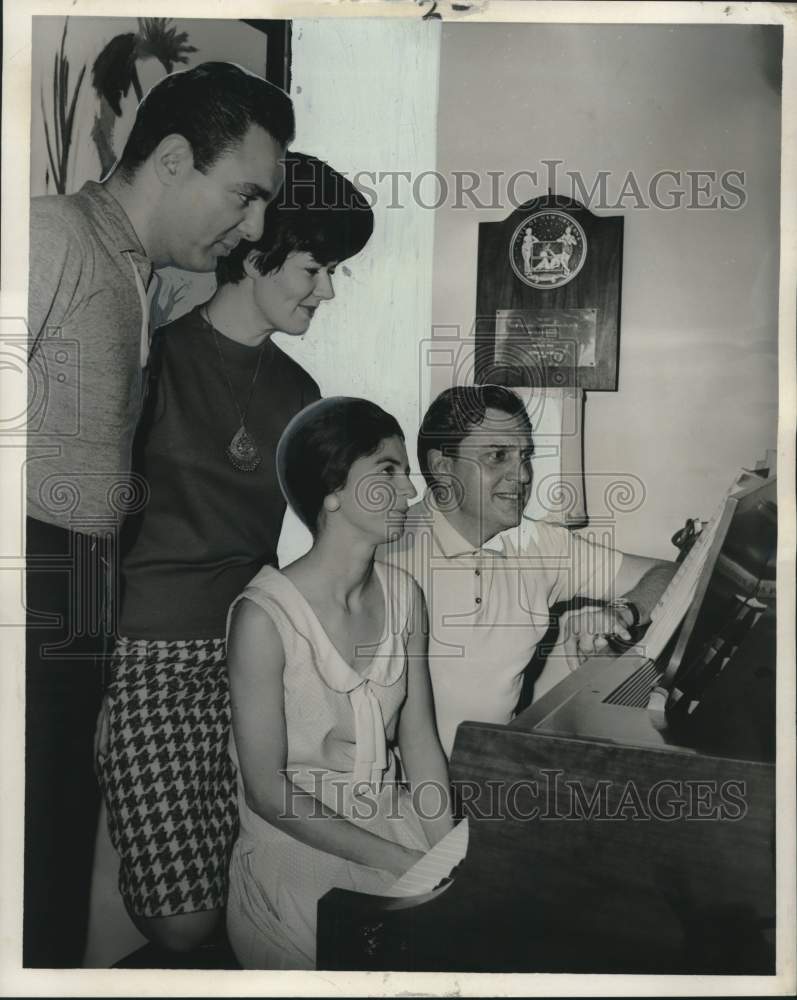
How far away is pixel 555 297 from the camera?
7.16 ft

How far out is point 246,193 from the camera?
7.06 feet

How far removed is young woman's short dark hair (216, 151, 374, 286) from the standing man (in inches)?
1.1

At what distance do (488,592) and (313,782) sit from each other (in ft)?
1.79

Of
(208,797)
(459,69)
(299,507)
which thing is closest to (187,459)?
(299,507)

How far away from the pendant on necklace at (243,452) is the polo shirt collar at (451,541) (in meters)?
0.39

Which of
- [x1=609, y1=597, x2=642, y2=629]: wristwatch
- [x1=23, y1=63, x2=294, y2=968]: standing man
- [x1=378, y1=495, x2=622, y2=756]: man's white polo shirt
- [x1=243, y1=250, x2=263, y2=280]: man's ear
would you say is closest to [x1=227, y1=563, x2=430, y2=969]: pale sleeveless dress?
[x1=378, y1=495, x2=622, y2=756]: man's white polo shirt

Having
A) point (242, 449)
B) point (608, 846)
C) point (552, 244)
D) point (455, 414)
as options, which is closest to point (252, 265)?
point (242, 449)

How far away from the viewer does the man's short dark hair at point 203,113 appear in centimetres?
214

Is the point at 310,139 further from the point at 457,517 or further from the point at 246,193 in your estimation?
the point at 457,517

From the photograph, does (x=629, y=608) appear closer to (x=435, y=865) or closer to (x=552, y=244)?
(x=435, y=865)

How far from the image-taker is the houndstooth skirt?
211 centimetres

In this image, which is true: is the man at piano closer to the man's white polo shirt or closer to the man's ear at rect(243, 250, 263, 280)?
the man's white polo shirt

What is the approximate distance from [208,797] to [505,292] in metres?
1.25

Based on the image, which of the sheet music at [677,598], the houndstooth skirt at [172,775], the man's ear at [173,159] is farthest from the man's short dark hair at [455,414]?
the man's ear at [173,159]
